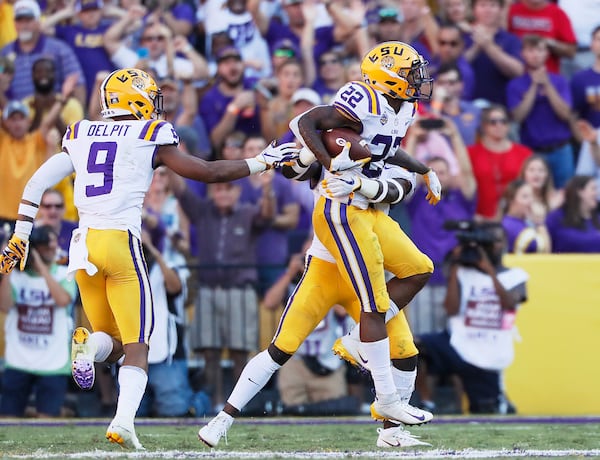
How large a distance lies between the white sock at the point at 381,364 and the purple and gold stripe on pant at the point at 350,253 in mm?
185

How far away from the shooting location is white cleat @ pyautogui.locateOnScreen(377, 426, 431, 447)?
23.0 ft

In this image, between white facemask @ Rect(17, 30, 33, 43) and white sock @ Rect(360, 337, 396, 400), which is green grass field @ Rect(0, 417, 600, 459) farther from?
white facemask @ Rect(17, 30, 33, 43)

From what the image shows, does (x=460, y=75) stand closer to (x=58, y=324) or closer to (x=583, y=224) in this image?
(x=583, y=224)

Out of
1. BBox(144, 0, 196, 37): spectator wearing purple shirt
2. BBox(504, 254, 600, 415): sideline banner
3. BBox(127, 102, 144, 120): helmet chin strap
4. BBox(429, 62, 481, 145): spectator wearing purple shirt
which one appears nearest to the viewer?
BBox(127, 102, 144, 120): helmet chin strap

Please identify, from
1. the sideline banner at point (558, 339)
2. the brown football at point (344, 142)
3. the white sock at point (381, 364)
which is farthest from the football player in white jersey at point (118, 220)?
the sideline banner at point (558, 339)

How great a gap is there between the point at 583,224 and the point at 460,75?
1867 mm

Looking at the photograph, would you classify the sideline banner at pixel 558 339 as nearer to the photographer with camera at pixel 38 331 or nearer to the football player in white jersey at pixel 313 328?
the football player in white jersey at pixel 313 328

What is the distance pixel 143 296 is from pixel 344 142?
51.2 inches

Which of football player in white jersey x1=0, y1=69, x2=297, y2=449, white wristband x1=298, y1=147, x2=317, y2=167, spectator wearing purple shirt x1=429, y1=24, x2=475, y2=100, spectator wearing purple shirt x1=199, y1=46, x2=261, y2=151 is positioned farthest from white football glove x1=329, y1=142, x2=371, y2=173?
spectator wearing purple shirt x1=429, y1=24, x2=475, y2=100

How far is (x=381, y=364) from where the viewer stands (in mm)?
6832

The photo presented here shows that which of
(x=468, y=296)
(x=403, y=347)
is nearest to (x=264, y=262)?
(x=468, y=296)

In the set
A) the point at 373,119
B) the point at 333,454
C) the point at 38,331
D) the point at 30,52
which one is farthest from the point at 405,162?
the point at 30,52

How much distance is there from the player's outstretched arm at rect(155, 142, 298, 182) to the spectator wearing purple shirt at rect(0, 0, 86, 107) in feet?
16.6

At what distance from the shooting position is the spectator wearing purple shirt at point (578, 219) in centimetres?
1102
